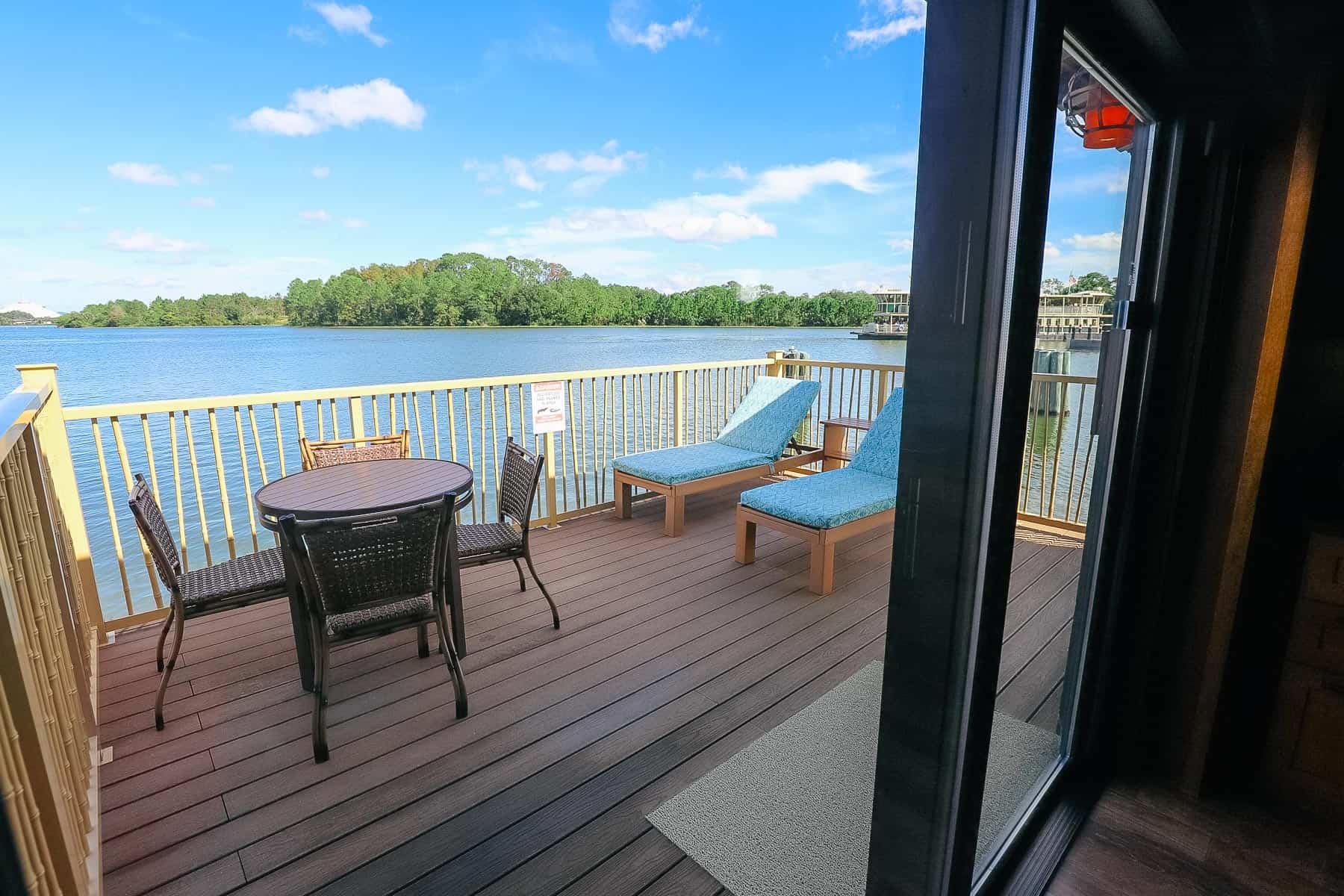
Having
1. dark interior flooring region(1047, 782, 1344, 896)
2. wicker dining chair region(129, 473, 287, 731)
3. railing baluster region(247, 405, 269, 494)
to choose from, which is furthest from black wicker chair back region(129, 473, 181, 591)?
dark interior flooring region(1047, 782, 1344, 896)

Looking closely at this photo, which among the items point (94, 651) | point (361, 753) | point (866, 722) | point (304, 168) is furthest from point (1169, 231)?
point (304, 168)

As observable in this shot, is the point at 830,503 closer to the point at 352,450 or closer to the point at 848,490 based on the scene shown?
the point at 848,490

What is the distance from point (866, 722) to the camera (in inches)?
96.2

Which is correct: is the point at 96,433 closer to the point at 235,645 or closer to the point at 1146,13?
the point at 235,645

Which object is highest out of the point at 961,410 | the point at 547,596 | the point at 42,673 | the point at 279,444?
the point at 961,410

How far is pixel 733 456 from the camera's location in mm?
4941

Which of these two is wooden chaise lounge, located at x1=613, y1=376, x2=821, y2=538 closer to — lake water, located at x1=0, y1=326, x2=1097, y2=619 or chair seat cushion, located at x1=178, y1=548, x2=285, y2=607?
lake water, located at x1=0, y1=326, x2=1097, y2=619

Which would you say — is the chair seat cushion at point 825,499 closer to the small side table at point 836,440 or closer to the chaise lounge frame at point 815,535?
the chaise lounge frame at point 815,535

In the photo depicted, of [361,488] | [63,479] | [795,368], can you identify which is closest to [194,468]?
[63,479]

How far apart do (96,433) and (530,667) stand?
243cm

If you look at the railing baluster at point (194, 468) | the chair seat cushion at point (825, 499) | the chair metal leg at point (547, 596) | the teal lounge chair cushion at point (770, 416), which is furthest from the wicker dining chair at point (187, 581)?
the teal lounge chair cushion at point (770, 416)

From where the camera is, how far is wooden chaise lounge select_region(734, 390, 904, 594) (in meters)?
3.61

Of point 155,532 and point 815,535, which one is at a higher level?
point 155,532

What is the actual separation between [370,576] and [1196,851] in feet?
9.11
